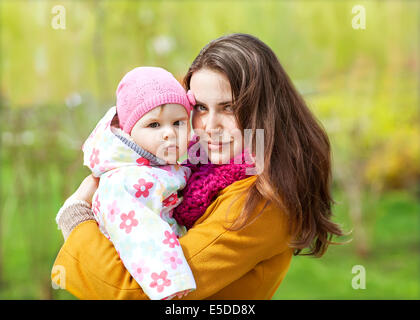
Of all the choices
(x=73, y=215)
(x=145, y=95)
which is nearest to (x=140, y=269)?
(x=73, y=215)

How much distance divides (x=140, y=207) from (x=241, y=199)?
28 centimetres

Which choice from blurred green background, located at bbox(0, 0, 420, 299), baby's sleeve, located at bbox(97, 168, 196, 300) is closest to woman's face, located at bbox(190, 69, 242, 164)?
baby's sleeve, located at bbox(97, 168, 196, 300)

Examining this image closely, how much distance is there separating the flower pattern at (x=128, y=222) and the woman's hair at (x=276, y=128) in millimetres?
280

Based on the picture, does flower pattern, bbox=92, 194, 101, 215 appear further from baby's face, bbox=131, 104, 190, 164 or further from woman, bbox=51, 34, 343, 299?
baby's face, bbox=131, 104, 190, 164

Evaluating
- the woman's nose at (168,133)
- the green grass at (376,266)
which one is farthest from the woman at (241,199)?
the green grass at (376,266)

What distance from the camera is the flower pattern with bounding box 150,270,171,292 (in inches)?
A: 50.9

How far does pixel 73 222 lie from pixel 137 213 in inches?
9.3

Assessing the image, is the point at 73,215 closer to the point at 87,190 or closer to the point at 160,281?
the point at 87,190

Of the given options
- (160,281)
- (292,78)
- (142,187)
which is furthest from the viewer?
(292,78)

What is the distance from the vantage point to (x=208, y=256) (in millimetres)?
1393

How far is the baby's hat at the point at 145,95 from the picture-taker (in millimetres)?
1445

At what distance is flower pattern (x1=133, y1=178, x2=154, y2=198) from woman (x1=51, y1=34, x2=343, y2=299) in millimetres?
155
